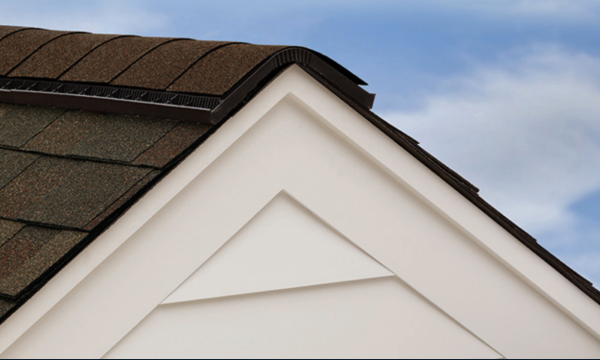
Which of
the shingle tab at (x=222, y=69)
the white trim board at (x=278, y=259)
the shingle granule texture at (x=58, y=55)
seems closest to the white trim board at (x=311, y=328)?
the white trim board at (x=278, y=259)

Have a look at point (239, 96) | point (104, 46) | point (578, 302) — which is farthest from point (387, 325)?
point (104, 46)

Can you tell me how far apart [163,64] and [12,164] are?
74 centimetres

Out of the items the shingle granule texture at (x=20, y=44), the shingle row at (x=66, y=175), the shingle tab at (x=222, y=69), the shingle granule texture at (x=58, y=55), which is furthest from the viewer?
the shingle granule texture at (x=20, y=44)

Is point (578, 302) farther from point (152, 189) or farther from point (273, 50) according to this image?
point (152, 189)

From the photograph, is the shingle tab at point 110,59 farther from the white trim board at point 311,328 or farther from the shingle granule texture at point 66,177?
the white trim board at point 311,328

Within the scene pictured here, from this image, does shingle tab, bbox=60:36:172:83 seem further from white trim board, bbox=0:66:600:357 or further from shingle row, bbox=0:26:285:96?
white trim board, bbox=0:66:600:357

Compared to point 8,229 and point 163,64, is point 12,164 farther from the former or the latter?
point 163,64

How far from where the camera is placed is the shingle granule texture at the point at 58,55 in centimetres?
353

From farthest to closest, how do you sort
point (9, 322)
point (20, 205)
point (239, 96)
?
point (20, 205), point (239, 96), point (9, 322)

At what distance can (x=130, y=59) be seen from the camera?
3355mm

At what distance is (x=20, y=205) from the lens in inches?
110

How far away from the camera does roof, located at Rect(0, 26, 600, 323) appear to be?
2490mm

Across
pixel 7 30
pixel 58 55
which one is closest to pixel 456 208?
pixel 58 55

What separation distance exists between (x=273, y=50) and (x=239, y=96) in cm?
27
